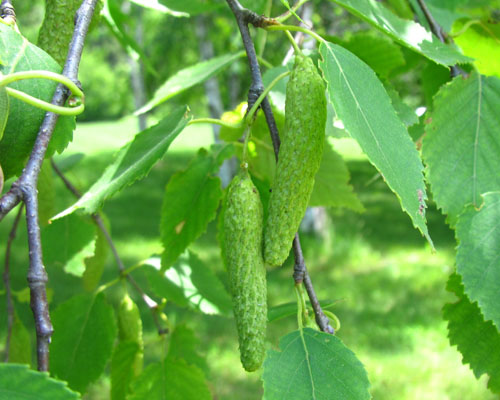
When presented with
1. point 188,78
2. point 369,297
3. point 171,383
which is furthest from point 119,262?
point 369,297

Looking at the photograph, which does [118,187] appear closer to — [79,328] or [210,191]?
[210,191]

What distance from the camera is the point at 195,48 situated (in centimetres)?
972

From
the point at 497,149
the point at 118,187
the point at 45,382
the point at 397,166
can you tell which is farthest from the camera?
the point at 497,149

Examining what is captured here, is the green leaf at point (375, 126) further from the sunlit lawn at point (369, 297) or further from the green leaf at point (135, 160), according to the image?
the sunlit lawn at point (369, 297)

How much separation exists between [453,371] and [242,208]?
296 centimetres

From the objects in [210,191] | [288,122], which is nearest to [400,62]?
[210,191]

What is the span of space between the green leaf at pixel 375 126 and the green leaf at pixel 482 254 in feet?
0.61

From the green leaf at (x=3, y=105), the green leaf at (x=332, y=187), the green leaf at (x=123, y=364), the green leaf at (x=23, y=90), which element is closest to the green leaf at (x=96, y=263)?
the green leaf at (x=123, y=364)

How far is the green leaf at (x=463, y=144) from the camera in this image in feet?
3.22

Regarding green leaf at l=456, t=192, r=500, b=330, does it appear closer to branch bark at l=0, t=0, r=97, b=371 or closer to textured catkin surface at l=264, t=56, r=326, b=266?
textured catkin surface at l=264, t=56, r=326, b=266

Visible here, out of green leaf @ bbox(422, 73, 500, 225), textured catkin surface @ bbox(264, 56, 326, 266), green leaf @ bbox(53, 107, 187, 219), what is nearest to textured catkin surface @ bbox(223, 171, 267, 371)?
textured catkin surface @ bbox(264, 56, 326, 266)

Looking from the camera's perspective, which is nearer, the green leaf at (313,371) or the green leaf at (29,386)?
the green leaf at (29,386)

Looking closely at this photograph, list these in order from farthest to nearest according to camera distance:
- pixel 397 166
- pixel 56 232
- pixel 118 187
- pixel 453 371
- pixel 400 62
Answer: pixel 453 371 < pixel 56 232 < pixel 400 62 < pixel 118 187 < pixel 397 166

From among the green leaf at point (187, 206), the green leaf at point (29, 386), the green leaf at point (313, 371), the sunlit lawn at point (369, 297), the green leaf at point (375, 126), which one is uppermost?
the sunlit lawn at point (369, 297)
